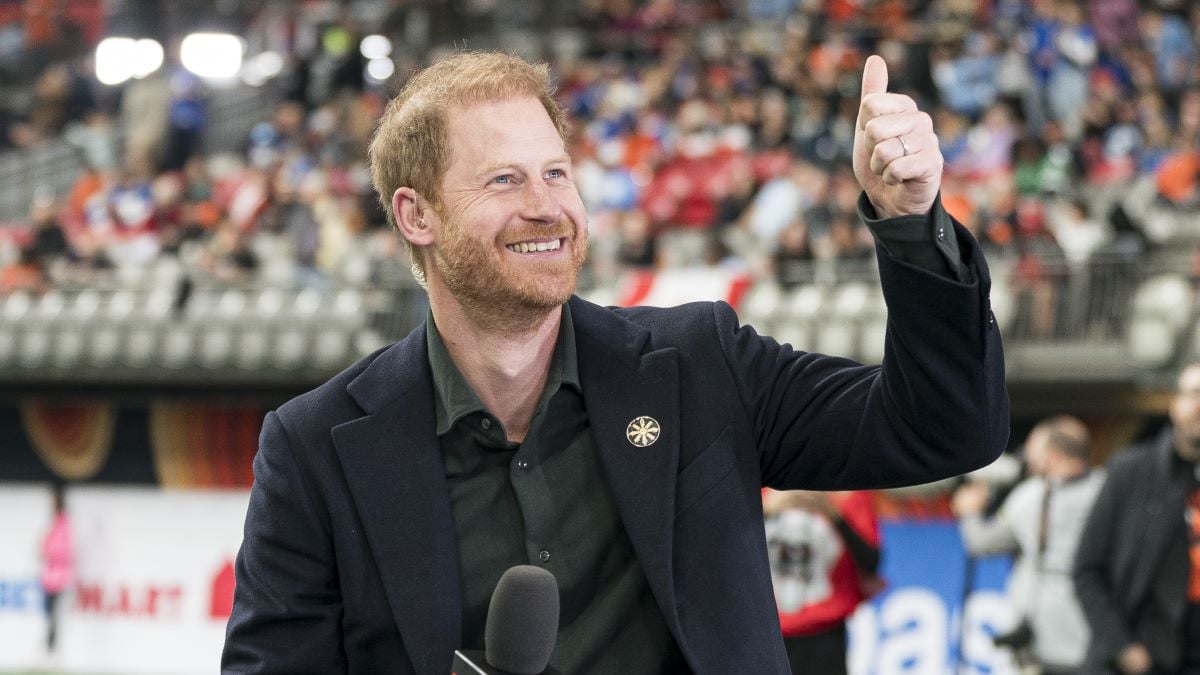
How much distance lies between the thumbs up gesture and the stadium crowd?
917 centimetres

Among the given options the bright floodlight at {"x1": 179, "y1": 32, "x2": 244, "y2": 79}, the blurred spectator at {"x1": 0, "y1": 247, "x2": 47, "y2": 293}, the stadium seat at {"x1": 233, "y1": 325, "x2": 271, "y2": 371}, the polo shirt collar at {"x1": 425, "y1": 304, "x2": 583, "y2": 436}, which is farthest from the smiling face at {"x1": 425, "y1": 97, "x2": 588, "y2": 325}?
the bright floodlight at {"x1": 179, "y1": 32, "x2": 244, "y2": 79}

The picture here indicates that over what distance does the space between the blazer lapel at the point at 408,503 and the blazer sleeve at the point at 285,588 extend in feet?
0.26

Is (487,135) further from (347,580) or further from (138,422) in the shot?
(138,422)

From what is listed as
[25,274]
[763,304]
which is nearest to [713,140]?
[763,304]

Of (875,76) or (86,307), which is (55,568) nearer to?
(86,307)

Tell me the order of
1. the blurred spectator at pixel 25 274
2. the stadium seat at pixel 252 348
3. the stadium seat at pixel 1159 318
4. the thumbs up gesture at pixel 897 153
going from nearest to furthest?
the thumbs up gesture at pixel 897 153 → the stadium seat at pixel 1159 318 → the stadium seat at pixel 252 348 → the blurred spectator at pixel 25 274

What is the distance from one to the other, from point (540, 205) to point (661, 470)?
42 centimetres

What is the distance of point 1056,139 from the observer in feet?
42.3

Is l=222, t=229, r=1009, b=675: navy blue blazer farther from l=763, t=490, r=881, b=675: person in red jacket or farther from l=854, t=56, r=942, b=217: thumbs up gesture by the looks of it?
l=763, t=490, r=881, b=675: person in red jacket

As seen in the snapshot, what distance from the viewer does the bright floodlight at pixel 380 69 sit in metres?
19.3

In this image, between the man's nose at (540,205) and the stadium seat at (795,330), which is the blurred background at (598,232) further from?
the man's nose at (540,205)

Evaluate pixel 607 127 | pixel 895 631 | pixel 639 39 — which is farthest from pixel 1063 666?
pixel 639 39

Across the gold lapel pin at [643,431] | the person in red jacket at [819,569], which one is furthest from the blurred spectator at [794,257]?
the gold lapel pin at [643,431]

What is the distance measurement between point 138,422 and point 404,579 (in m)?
15.4
